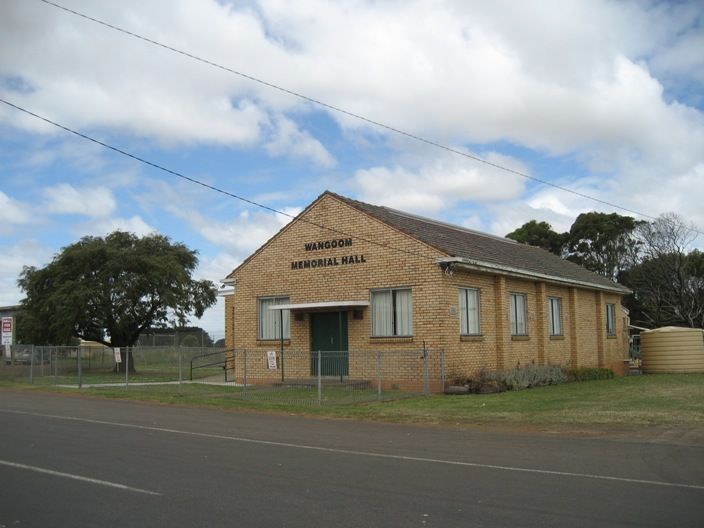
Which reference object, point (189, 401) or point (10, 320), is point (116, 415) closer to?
point (189, 401)

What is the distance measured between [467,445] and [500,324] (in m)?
11.6

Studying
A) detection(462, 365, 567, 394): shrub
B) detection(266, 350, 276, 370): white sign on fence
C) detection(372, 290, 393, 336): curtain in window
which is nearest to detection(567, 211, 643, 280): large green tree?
detection(462, 365, 567, 394): shrub

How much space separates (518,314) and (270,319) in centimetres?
842

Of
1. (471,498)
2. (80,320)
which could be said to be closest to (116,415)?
(471,498)

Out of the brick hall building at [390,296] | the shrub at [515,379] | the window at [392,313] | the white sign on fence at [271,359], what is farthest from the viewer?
the window at [392,313]

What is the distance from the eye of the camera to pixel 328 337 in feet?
76.1

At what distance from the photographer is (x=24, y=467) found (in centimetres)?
939

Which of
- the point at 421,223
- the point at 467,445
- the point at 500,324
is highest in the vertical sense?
the point at 421,223

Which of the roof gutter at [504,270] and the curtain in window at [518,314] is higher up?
the roof gutter at [504,270]

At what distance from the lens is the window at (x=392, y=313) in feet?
70.5

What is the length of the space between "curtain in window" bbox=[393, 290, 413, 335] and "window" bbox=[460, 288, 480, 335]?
160cm

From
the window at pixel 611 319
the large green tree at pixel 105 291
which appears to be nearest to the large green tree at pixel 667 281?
the window at pixel 611 319

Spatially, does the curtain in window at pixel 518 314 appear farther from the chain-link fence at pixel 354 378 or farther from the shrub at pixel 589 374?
the chain-link fence at pixel 354 378

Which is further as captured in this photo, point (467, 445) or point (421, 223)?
point (421, 223)
